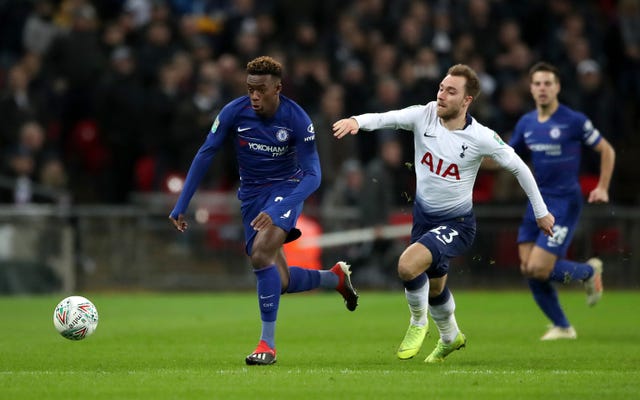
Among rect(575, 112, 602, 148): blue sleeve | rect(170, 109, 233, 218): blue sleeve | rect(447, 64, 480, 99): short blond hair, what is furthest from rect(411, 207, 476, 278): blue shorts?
rect(575, 112, 602, 148): blue sleeve

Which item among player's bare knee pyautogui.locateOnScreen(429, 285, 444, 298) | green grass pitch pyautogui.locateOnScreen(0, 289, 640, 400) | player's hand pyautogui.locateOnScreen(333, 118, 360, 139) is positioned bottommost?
green grass pitch pyautogui.locateOnScreen(0, 289, 640, 400)

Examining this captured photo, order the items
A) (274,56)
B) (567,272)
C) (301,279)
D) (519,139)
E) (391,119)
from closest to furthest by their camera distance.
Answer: (391,119) < (301,279) < (567,272) < (519,139) < (274,56)

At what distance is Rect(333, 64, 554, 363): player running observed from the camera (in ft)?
33.9

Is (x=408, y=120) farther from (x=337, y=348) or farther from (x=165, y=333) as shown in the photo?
(x=165, y=333)

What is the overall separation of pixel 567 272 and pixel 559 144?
55.1 inches

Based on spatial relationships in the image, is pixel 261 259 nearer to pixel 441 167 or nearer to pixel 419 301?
pixel 419 301

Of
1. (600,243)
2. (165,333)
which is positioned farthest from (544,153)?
(600,243)

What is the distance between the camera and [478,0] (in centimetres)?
2342

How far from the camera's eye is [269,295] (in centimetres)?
1045

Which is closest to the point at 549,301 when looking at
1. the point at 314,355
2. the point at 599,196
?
the point at 599,196

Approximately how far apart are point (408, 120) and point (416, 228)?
39.5 inches

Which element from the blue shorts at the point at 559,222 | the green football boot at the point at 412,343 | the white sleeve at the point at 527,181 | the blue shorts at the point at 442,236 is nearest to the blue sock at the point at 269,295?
the green football boot at the point at 412,343

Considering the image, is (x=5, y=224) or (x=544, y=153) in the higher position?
(x=544, y=153)

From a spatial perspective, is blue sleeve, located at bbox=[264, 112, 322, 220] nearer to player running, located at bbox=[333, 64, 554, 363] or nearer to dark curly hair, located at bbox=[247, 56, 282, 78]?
dark curly hair, located at bbox=[247, 56, 282, 78]
